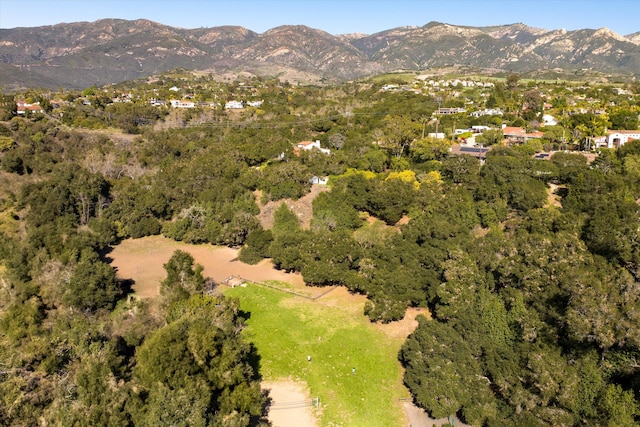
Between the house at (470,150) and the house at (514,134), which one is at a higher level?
the house at (514,134)

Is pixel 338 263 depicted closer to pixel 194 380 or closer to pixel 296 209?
pixel 296 209

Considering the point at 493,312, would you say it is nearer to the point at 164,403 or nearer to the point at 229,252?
the point at 164,403

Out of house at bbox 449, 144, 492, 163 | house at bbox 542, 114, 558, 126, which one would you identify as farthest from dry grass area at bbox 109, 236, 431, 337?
house at bbox 542, 114, 558, 126

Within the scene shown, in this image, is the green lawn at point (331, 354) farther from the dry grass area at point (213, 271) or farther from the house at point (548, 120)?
the house at point (548, 120)

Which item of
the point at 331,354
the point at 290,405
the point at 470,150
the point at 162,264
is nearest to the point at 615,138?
the point at 470,150

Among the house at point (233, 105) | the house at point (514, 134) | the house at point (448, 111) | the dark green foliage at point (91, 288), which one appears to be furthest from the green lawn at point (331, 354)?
the house at point (233, 105)

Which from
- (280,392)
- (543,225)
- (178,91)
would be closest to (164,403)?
(280,392)
